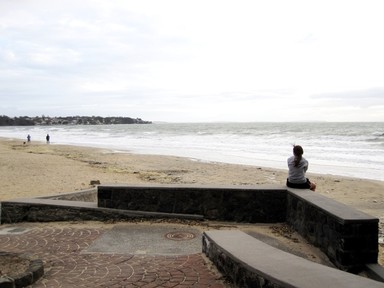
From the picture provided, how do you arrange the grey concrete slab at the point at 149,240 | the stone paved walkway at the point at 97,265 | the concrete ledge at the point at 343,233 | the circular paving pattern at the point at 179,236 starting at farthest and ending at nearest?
the circular paving pattern at the point at 179,236 → the grey concrete slab at the point at 149,240 → the concrete ledge at the point at 343,233 → the stone paved walkway at the point at 97,265

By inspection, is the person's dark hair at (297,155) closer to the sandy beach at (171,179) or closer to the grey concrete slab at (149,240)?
the grey concrete slab at (149,240)

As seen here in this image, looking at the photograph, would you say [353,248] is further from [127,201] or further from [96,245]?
[127,201]

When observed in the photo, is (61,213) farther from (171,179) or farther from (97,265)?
(171,179)

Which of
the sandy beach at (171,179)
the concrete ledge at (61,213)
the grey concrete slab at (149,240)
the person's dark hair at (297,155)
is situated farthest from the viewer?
the sandy beach at (171,179)

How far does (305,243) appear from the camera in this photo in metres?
5.52

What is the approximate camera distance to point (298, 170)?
6449 mm

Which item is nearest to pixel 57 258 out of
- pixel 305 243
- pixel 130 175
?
pixel 305 243

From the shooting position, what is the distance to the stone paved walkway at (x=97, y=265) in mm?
3982

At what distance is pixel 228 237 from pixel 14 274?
2348 mm

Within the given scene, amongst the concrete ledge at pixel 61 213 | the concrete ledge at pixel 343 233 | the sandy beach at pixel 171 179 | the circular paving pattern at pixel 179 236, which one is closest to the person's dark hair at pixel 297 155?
the concrete ledge at pixel 343 233

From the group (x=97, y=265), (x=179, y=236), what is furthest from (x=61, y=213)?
(x=97, y=265)

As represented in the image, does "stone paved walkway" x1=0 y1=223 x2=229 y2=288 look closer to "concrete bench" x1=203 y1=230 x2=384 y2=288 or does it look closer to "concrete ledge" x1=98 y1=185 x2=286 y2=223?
"concrete bench" x1=203 y1=230 x2=384 y2=288

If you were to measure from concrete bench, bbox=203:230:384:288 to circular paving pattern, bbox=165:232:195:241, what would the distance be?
1.12 m

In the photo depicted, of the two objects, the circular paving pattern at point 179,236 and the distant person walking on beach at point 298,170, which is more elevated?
the distant person walking on beach at point 298,170
